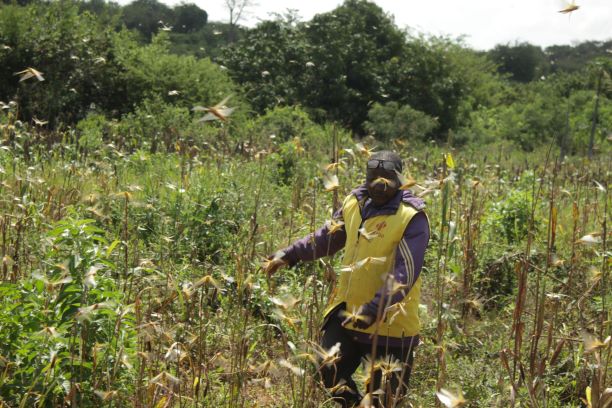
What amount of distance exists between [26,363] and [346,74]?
16.7m

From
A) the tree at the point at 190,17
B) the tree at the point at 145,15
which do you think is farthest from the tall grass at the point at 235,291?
the tree at the point at 190,17

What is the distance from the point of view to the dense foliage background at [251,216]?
1968 millimetres

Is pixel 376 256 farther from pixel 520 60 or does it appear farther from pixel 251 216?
pixel 520 60

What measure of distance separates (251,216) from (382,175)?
59.3 inches

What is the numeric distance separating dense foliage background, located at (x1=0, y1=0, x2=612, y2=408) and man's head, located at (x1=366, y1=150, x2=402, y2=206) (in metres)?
0.14

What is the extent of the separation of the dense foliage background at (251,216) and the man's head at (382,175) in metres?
0.14

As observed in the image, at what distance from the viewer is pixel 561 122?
Answer: 20.2 meters

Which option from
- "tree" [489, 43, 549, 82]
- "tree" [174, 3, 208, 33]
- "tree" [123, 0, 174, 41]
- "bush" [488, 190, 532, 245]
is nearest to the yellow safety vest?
"bush" [488, 190, 532, 245]

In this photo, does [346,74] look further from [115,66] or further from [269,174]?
[269,174]

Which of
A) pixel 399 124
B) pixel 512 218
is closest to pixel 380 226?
pixel 512 218

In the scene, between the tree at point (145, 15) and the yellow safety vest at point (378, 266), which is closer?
the yellow safety vest at point (378, 266)

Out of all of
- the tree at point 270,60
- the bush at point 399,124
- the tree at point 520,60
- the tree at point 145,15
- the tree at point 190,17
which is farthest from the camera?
the tree at point 520,60

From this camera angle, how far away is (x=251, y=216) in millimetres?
3988

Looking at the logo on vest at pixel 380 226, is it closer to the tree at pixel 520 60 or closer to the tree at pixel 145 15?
the tree at pixel 145 15
